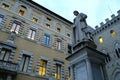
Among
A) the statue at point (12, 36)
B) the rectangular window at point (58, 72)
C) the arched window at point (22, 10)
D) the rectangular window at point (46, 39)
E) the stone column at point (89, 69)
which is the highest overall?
the arched window at point (22, 10)

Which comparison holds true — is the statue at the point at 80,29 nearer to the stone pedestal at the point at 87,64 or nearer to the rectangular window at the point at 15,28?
the stone pedestal at the point at 87,64

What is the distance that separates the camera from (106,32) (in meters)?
24.7

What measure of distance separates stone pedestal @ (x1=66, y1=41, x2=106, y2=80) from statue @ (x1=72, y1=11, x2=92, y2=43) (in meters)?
0.65

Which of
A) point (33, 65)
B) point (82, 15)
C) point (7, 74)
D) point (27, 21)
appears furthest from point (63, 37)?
point (82, 15)

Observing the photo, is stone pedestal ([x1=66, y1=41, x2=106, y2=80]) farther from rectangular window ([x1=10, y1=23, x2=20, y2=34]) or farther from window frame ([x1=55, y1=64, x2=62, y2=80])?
rectangular window ([x1=10, y1=23, x2=20, y2=34])

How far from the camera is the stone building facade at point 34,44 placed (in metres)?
12.6

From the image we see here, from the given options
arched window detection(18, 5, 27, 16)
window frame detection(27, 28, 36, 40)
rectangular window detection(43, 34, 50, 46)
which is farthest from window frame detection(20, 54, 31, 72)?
arched window detection(18, 5, 27, 16)

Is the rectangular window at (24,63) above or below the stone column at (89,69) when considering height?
above

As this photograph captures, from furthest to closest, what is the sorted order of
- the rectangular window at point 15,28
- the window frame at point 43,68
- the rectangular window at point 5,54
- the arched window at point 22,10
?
the arched window at point 22,10
the rectangular window at point 15,28
the window frame at point 43,68
the rectangular window at point 5,54

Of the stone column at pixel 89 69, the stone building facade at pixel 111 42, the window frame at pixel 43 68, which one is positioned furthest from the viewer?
the stone building facade at pixel 111 42

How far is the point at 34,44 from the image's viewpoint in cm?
1526

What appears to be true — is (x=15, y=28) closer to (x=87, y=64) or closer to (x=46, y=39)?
(x=46, y=39)

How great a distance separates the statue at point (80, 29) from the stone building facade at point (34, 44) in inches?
299

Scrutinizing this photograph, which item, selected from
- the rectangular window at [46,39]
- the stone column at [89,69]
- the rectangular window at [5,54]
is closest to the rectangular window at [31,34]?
the rectangular window at [46,39]
